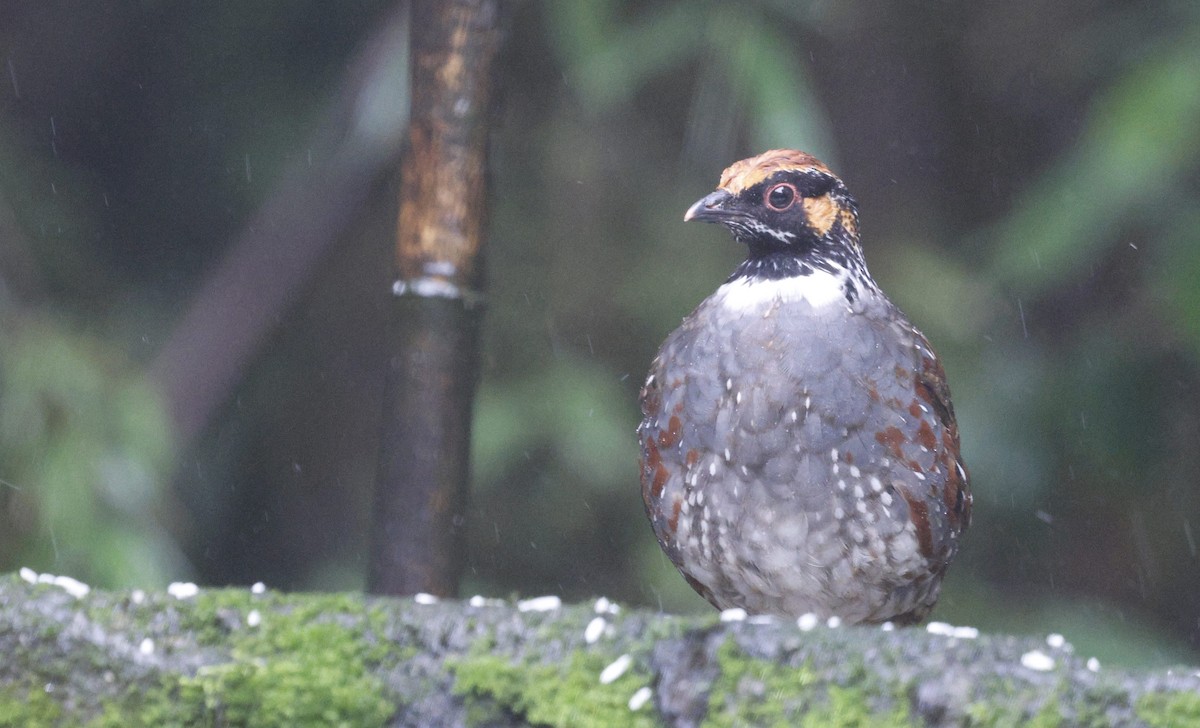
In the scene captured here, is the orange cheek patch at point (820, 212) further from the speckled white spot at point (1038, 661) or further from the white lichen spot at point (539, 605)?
the speckled white spot at point (1038, 661)

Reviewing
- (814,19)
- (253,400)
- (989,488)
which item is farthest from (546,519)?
(814,19)

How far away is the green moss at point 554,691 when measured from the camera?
6.26ft

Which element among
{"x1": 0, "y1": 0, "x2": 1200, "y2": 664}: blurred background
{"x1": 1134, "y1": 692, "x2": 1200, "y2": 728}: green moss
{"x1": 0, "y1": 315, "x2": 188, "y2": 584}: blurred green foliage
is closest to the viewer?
{"x1": 1134, "y1": 692, "x2": 1200, "y2": 728}: green moss

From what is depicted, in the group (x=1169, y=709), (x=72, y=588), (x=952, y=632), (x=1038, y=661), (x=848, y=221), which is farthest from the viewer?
(x=848, y=221)

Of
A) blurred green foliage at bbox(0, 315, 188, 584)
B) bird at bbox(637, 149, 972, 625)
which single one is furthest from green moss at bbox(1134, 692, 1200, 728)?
blurred green foliage at bbox(0, 315, 188, 584)

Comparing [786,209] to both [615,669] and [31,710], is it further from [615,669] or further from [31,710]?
[31,710]

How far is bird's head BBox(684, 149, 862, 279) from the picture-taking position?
273 centimetres

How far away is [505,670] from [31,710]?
676 mm

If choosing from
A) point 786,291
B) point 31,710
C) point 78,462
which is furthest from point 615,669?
point 78,462

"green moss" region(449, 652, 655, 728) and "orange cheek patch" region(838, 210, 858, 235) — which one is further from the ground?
"orange cheek patch" region(838, 210, 858, 235)

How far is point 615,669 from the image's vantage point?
6.34ft

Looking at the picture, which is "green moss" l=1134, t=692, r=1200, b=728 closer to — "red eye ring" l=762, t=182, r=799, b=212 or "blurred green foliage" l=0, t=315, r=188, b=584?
"red eye ring" l=762, t=182, r=799, b=212

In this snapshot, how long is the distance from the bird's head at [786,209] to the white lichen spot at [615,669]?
1018 mm

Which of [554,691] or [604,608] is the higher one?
[604,608]
